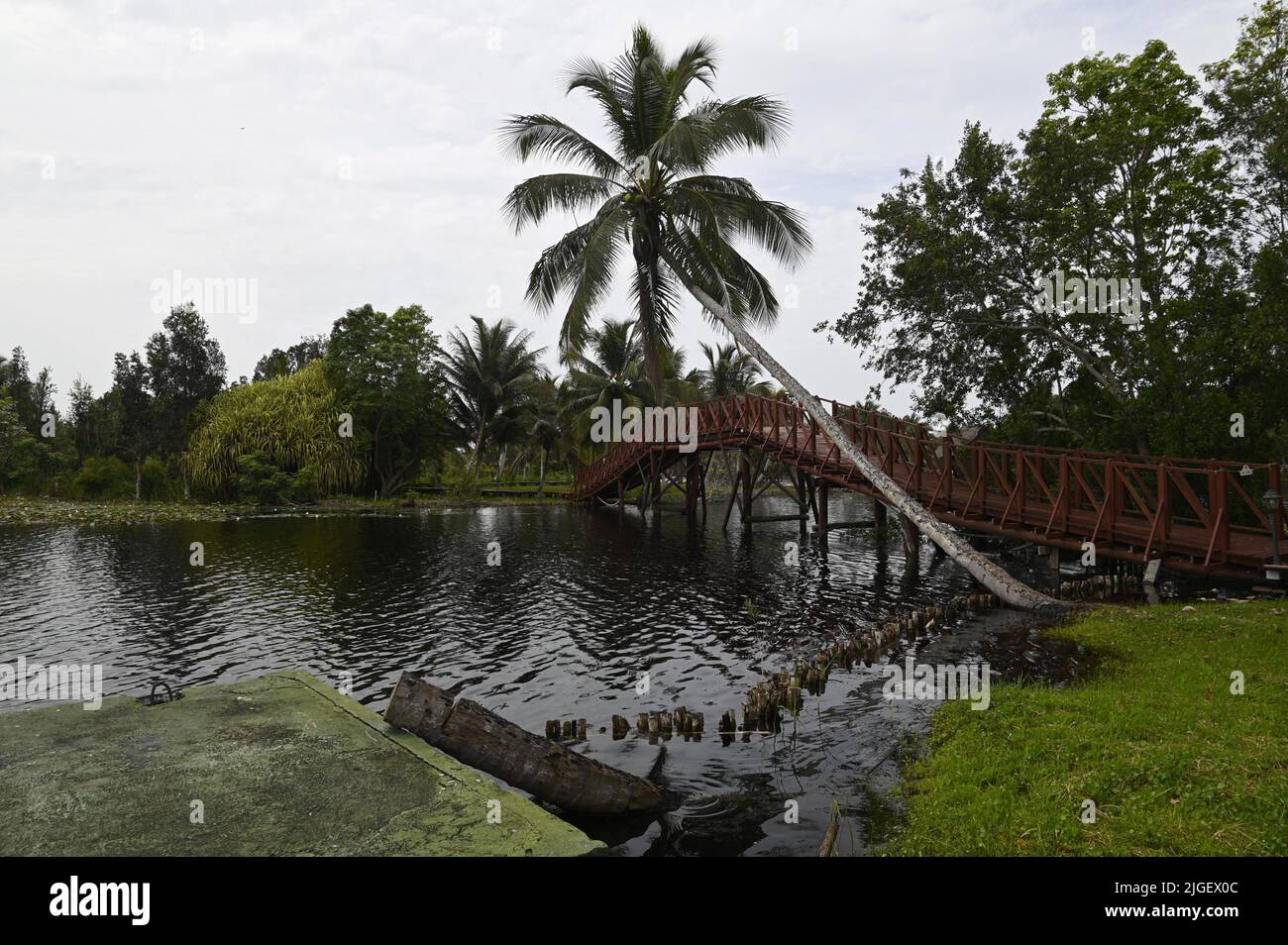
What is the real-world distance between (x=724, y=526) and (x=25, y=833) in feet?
92.3

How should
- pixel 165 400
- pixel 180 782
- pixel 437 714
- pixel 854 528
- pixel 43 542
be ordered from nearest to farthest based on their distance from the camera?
pixel 180 782 < pixel 437 714 < pixel 43 542 < pixel 854 528 < pixel 165 400

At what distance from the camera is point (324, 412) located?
4175 cm

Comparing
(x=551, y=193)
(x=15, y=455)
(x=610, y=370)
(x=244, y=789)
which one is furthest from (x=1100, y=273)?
(x=15, y=455)

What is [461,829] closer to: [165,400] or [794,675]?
[794,675]

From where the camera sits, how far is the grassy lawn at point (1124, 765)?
205 inches

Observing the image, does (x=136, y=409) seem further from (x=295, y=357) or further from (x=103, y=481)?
(x=295, y=357)

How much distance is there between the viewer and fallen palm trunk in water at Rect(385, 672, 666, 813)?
6.51 m

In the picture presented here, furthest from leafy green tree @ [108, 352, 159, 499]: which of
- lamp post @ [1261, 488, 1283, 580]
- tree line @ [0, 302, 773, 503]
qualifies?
lamp post @ [1261, 488, 1283, 580]

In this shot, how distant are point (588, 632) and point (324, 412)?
3289 centimetres

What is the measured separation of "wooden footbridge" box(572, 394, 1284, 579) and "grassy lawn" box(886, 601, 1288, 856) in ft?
12.6

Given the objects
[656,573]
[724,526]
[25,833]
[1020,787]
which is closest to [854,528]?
[724,526]

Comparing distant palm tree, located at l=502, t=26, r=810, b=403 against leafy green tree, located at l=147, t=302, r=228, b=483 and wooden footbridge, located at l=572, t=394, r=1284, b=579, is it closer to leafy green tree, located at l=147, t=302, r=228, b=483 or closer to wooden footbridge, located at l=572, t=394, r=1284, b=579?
wooden footbridge, located at l=572, t=394, r=1284, b=579

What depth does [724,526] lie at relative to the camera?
32062 mm

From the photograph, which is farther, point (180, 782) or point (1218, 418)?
point (1218, 418)
